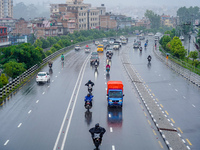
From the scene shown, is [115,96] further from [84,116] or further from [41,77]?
[41,77]

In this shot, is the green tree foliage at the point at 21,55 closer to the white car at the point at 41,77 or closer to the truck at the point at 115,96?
the white car at the point at 41,77

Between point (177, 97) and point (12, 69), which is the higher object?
point (12, 69)

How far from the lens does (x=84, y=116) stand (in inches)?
1309

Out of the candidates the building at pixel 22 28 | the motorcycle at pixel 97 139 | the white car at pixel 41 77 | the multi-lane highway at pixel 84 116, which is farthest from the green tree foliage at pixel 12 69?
the building at pixel 22 28

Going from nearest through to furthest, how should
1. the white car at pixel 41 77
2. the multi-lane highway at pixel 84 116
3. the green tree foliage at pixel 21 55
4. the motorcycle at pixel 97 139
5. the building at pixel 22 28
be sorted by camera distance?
the motorcycle at pixel 97 139, the multi-lane highway at pixel 84 116, the white car at pixel 41 77, the green tree foliage at pixel 21 55, the building at pixel 22 28

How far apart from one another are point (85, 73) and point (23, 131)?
31.4 meters

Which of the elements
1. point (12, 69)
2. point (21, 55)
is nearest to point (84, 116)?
point (12, 69)

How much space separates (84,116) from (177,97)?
44.3 feet

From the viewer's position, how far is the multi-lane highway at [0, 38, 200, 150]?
86.4 feet

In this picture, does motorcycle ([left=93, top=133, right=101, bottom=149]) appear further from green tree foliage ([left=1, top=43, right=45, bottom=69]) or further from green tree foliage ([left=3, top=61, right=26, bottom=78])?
green tree foliage ([left=1, top=43, right=45, bottom=69])

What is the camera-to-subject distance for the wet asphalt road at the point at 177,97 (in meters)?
29.3

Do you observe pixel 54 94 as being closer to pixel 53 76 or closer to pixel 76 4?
pixel 53 76

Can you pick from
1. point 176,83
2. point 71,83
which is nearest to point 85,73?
point 71,83

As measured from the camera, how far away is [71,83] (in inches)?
1983
